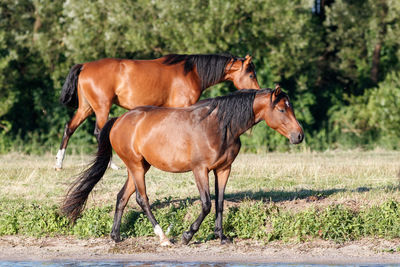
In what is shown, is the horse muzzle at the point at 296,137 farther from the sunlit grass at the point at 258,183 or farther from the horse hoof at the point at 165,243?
the horse hoof at the point at 165,243

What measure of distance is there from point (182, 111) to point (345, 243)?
259 centimetres

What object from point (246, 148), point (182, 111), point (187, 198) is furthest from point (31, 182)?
point (246, 148)

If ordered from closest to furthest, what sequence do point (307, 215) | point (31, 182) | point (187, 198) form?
point (307, 215) → point (187, 198) → point (31, 182)

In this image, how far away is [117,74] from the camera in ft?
39.0

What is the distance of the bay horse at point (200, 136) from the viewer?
819 centimetres

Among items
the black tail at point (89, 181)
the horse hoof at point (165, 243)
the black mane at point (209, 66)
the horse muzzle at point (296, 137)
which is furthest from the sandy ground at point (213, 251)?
the black mane at point (209, 66)

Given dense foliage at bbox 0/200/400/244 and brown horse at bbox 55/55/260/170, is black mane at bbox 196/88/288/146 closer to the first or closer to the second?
dense foliage at bbox 0/200/400/244

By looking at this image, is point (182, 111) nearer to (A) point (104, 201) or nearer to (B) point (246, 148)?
(A) point (104, 201)

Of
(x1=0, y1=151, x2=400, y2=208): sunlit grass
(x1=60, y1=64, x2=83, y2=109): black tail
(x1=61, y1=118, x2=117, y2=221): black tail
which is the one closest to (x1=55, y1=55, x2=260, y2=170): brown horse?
(x1=60, y1=64, x2=83, y2=109): black tail

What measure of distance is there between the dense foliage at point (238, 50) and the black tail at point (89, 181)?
9.32 metres

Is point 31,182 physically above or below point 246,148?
above

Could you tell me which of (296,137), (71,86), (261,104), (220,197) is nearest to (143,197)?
(220,197)

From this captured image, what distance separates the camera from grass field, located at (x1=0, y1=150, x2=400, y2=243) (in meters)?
9.03

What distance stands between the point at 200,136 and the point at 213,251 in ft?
4.56
